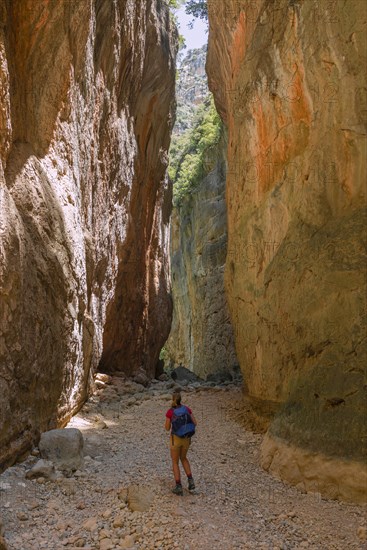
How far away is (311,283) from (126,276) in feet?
34.1

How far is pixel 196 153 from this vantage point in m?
28.5

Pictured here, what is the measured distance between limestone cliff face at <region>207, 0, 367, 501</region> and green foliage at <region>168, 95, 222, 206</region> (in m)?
14.4

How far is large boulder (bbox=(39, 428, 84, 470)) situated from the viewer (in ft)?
22.3

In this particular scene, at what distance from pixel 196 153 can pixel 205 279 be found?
8.21 meters

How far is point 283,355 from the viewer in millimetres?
8242

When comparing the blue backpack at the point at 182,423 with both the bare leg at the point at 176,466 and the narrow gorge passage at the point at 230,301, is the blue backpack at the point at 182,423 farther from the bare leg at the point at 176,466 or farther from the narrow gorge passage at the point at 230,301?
the narrow gorge passage at the point at 230,301

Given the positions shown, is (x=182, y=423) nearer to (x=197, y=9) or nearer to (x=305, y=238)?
(x=305, y=238)

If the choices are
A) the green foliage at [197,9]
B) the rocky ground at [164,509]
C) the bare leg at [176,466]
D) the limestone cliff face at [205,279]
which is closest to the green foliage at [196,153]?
the limestone cliff face at [205,279]

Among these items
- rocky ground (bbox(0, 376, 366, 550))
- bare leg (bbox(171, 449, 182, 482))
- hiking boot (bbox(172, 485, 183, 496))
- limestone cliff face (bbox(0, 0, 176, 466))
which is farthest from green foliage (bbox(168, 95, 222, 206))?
hiking boot (bbox(172, 485, 183, 496))

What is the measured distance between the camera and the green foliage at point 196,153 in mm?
25500

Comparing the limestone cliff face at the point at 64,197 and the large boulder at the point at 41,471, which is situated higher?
the limestone cliff face at the point at 64,197

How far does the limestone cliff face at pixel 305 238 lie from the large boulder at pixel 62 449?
2475 mm

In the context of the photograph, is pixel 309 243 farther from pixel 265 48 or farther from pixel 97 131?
pixel 97 131

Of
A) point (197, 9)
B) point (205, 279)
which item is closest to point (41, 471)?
point (205, 279)
